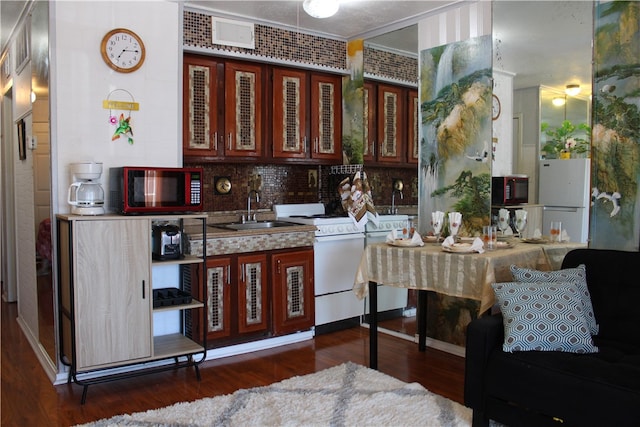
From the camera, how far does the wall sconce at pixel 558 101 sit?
10.7ft

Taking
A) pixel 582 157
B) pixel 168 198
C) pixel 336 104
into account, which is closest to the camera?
pixel 582 157

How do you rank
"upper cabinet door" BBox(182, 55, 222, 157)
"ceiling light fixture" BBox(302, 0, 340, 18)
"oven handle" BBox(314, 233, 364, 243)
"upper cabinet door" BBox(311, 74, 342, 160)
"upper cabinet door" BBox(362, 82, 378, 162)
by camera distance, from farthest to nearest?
"upper cabinet door" BBox(311, 74, 342, 160), "upper cabinet door" BBox(362, 82, 378, 162), "oven handle" BBox(314, 233, 364, 243), "upper cabinet door" BBox(182, 55, 222, 157), "ceiling light fixture" BBox(302, 0, 340, 18)

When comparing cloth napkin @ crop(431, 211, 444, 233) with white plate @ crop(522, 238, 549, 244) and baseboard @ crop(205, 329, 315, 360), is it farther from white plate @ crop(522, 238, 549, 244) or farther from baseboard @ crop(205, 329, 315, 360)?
baseboard @ crop(205, 329, 315, 360)

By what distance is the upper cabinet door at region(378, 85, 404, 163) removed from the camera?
4.46m

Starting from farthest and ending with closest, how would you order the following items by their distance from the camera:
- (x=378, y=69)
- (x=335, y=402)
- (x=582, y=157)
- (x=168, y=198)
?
(x=378, y=69)
(x=168, y=198)
(x=582, y=157)
(x=335, y=402)

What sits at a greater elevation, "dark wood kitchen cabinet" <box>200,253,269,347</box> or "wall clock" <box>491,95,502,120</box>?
"wall clock" <box>491,95,502,120</box>

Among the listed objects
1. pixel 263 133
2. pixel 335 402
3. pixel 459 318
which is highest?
pixel 263 133

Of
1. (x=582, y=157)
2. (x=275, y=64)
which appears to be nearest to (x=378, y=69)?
(x=275, y=64)

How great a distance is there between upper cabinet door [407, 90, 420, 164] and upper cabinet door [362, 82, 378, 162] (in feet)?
1.40

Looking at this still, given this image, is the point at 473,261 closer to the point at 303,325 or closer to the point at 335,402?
the point at 335,402

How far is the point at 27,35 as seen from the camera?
155 inches

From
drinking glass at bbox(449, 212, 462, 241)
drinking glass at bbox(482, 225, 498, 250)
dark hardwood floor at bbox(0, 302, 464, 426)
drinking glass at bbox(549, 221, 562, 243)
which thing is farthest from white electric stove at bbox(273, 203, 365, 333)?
drinking glass at bbox(549, 221, 562, 243)

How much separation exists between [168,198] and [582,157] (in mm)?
2552

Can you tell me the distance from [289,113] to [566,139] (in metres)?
2.26
